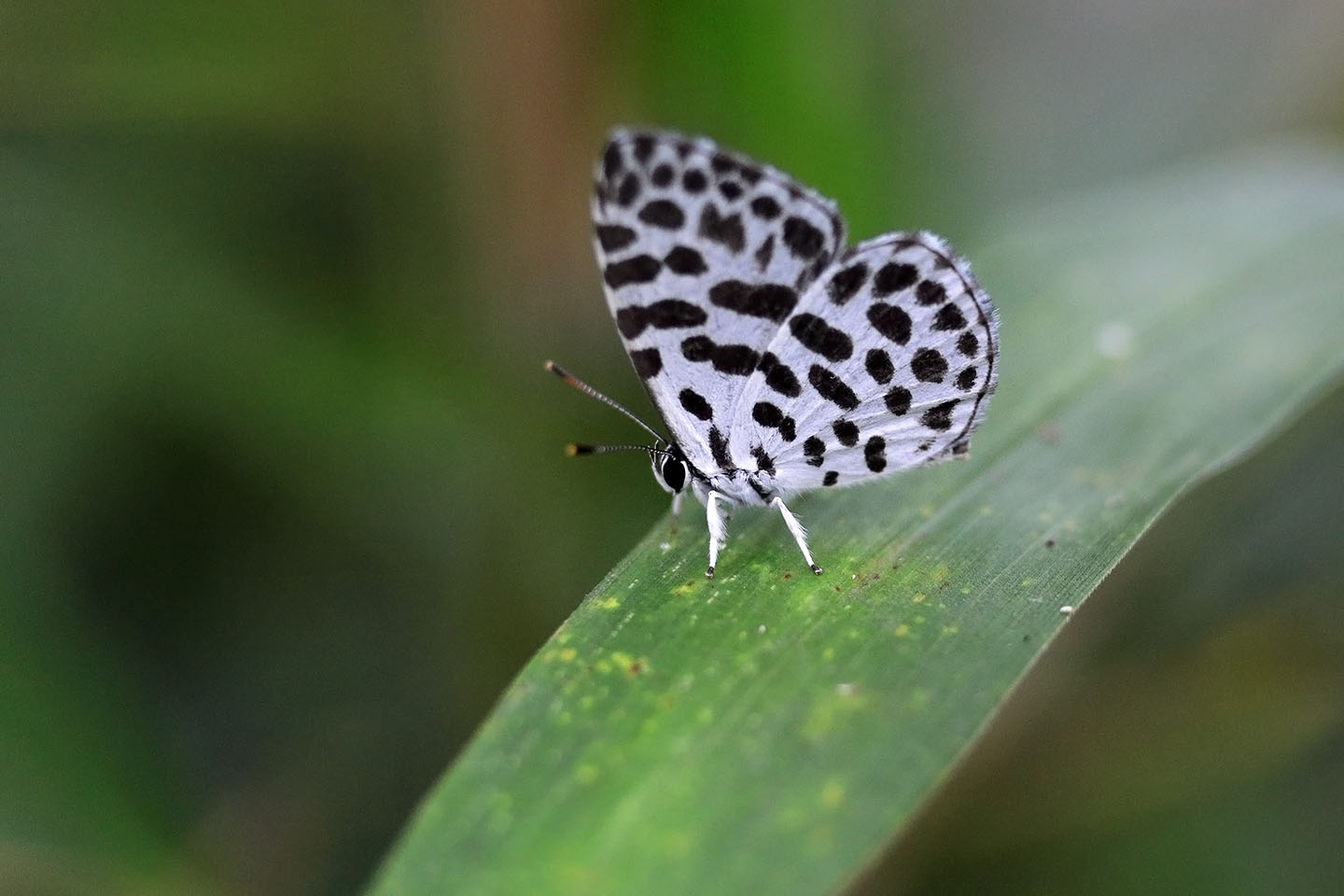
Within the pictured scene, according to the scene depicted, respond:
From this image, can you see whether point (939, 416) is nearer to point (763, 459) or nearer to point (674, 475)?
point (763, 459)

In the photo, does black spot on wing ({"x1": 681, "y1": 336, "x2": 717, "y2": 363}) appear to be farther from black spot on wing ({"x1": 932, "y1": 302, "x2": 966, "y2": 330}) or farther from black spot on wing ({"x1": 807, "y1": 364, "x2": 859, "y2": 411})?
black spot on wing ({"x1": 932, "y1": 302, "x2": 966, "y2": 330})

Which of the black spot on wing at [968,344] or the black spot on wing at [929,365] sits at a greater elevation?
the black spot on wing at [968,344]

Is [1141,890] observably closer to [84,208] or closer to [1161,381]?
[1161,381]

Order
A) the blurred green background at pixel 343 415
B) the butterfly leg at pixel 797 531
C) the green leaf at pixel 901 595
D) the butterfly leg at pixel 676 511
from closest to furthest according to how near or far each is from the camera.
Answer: the green leaf at pixel 901 595
the butterfly leg at pixel 797 531
the butterfly leg at pixel 676 511
the blurred green background at pixel 343 415

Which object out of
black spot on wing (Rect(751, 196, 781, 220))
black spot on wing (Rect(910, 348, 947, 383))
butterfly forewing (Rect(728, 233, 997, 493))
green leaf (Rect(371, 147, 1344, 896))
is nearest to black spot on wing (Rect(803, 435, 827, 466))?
butterfly forewing (Rect(728, 233, 997, 493))

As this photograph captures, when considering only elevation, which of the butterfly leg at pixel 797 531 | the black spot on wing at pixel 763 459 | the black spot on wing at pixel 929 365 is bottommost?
the butterfly leg at pixel 797 531

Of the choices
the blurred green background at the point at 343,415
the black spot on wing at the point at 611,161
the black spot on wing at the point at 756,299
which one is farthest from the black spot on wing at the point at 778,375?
the blurred green background at the point at 343,415

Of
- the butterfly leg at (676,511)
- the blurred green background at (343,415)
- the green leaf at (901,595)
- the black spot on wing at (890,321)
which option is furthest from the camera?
the blurred green background at (343,415)

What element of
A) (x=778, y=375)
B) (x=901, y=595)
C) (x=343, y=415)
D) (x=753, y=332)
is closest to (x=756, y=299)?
(x=753, y=332)

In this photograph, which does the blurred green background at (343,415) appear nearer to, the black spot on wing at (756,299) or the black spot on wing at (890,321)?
the black spot on wing at (756,299)
